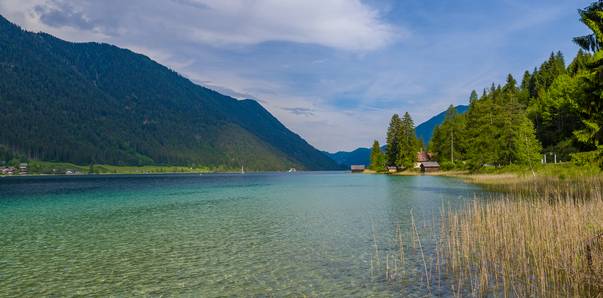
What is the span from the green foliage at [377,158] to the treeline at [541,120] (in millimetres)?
31292

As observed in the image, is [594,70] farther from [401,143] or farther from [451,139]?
[401,143]

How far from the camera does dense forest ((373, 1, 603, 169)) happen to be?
22219 millimetres

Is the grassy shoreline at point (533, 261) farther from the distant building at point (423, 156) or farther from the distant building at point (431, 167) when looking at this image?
the distant building at point (423, 156)

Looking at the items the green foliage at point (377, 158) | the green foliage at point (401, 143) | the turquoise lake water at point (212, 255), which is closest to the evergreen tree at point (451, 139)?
the green foliage at point (401, 143)

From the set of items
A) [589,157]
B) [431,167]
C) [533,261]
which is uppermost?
[589,157]

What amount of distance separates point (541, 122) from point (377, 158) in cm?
7658

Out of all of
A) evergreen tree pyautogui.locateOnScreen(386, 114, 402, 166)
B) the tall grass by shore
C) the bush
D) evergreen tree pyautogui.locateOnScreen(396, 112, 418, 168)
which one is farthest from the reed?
evergreen tree pyautogui.locateOnScreen(386, 114, 402, 166)

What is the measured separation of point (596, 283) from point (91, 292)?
46.4 feet

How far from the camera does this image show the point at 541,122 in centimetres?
9462

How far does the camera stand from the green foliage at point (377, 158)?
162000mm

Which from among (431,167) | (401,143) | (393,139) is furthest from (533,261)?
→ (393,139)

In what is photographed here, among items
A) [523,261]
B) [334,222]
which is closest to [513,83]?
[334,222]

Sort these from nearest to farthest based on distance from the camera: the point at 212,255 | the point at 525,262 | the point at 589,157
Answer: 1. the point at 525,262
2. the point at 212,255
3. the point at 589,157

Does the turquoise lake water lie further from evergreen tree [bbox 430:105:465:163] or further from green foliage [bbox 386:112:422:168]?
green foliage [bbox 386:112:422:168]
